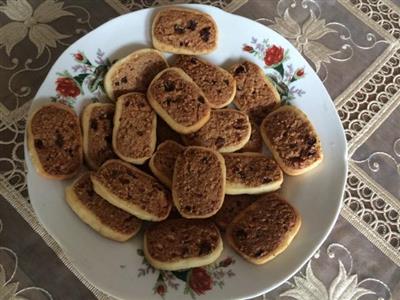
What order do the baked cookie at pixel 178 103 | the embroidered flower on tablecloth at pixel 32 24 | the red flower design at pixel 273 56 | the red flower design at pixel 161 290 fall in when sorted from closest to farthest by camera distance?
1. the red flower design at pixel 161 290
2. the baked cookie at pixel 178 103
3. the red flower design at pixel 273 56
4. the embroidered flower on tablecloth at pixel 32 24

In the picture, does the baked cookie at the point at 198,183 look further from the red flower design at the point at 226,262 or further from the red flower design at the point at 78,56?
the red flower design at the point at 78,56

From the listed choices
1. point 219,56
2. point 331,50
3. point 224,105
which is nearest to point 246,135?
point 224,105

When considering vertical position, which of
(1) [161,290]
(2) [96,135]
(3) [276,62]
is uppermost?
(3) [276,62]

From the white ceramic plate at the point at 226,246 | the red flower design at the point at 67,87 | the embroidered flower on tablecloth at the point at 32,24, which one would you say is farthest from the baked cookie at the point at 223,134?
the embroidered flower on tablecloth at the point at 32,24

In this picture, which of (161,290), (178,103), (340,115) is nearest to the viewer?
(161,290)

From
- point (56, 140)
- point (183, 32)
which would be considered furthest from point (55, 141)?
point (183, 32)

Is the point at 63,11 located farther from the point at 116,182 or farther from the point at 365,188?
the point at 365,188

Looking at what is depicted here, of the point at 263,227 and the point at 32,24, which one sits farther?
the point at 32,24

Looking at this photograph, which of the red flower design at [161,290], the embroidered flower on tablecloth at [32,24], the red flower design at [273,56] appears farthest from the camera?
the embroidered flower on tablecloth at [32,24]

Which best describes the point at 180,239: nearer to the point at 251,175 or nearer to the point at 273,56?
the point at 251,175
